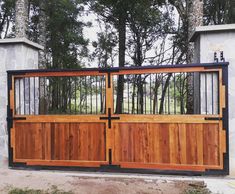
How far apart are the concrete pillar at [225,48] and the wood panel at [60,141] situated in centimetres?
191

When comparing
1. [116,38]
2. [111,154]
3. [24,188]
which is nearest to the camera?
[24,188]

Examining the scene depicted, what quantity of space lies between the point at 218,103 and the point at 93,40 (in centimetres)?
1030

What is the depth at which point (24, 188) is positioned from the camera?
387 cm

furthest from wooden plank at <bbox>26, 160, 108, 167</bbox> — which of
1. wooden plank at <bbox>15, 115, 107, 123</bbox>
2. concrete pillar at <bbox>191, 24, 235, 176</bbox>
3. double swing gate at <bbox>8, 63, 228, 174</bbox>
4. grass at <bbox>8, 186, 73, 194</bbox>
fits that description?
concrete pillar at <bbox>191, 24, 235, 176</bbox>

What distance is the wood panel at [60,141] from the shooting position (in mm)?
4676

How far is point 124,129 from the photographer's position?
181 inches

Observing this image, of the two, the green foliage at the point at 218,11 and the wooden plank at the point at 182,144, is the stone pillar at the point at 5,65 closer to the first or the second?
the wooden plank at the point at 182,144

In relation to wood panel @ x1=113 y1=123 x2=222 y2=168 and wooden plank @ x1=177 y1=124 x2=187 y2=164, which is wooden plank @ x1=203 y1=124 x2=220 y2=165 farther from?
wooden plank @ x1=177 y1=124 x2=187 y2=164

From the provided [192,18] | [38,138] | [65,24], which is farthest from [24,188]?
[65,24]

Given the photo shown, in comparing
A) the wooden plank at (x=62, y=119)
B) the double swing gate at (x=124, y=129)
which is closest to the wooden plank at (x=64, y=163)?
the double swing gate at (x=124, y=129)

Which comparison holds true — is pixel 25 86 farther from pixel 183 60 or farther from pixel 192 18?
pixel 183 60

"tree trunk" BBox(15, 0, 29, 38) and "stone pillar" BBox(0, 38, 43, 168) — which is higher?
"tree trunk" BBox(15, 0, 29, 38)

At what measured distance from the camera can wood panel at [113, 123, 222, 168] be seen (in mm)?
4328

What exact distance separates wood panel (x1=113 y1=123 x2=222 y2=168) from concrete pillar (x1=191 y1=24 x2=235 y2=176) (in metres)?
0.24
